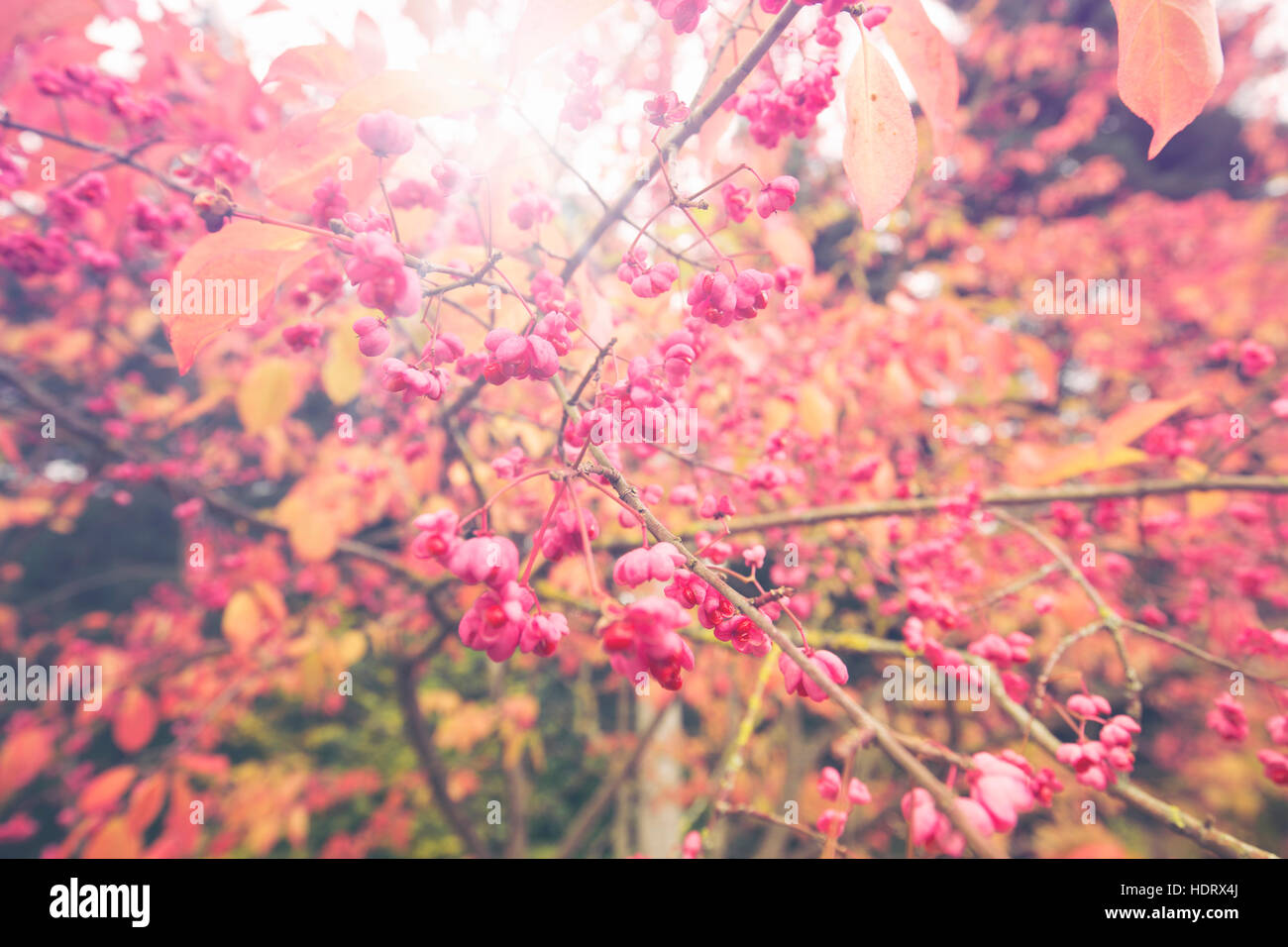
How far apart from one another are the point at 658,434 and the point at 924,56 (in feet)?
2.46

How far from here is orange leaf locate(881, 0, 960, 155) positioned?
88 centimetres

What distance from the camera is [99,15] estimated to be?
151cm

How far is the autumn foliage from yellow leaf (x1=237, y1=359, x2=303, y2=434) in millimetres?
20

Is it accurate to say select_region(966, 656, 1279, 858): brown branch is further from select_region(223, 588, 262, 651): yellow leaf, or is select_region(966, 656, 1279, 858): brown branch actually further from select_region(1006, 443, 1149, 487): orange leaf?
select_region(223, 588, 262, 651): yellow leaf

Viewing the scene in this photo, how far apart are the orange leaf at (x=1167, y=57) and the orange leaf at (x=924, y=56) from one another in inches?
8.6

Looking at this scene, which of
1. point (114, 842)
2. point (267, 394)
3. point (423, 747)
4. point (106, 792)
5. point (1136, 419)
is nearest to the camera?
point (1136, 419)

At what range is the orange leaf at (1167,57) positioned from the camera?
686mm

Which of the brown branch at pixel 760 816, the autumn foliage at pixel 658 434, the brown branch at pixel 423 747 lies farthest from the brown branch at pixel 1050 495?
the brown branch at pixel 423 747

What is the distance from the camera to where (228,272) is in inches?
33.9

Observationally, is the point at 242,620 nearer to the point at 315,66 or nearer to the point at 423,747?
the point at 423,747

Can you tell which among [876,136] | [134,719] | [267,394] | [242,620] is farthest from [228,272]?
[134,719]

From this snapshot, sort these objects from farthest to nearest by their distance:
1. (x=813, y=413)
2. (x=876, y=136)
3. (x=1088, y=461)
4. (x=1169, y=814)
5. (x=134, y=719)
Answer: (x=134, y=719) < (x=813, y=413) < (x=1088, y=461) < (x=1169, y=814) < (x=876, y=136)
